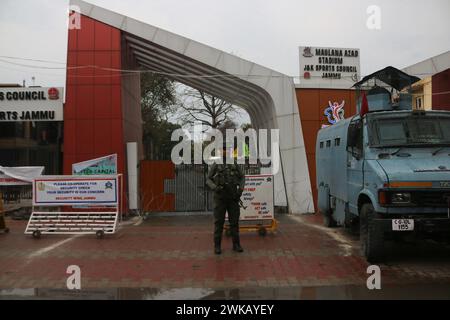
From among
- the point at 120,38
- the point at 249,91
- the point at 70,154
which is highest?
the point at 120,38

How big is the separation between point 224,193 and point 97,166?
669 cm

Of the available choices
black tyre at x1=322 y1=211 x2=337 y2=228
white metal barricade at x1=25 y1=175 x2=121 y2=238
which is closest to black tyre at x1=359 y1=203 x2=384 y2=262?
black tyre at x1=322 y1=211 x2=337 y2=228

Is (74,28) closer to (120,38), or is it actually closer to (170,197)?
(120,38)

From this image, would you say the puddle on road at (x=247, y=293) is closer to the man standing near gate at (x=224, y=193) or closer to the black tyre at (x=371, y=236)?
A: the black tyre at (x=371, y=236)

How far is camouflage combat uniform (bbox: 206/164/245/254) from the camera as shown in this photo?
8281 millimetres

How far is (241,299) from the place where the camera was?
5754 millimetres

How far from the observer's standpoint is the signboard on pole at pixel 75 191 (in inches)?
426

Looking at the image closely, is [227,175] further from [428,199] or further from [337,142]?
[428,199]

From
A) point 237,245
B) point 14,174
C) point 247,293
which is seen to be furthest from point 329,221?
point 14,174

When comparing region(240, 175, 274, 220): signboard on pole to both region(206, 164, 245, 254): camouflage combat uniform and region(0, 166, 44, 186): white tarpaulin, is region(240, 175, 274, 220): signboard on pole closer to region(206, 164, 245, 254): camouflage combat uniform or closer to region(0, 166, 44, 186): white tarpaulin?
region(206, 164, 245, 254): camouflage combat uniform

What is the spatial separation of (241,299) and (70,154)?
996 cm

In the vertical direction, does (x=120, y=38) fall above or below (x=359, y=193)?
above

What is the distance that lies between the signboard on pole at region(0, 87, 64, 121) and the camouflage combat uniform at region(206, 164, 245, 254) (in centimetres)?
804

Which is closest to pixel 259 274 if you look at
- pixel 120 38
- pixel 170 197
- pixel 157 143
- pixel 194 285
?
pixel 194 285
